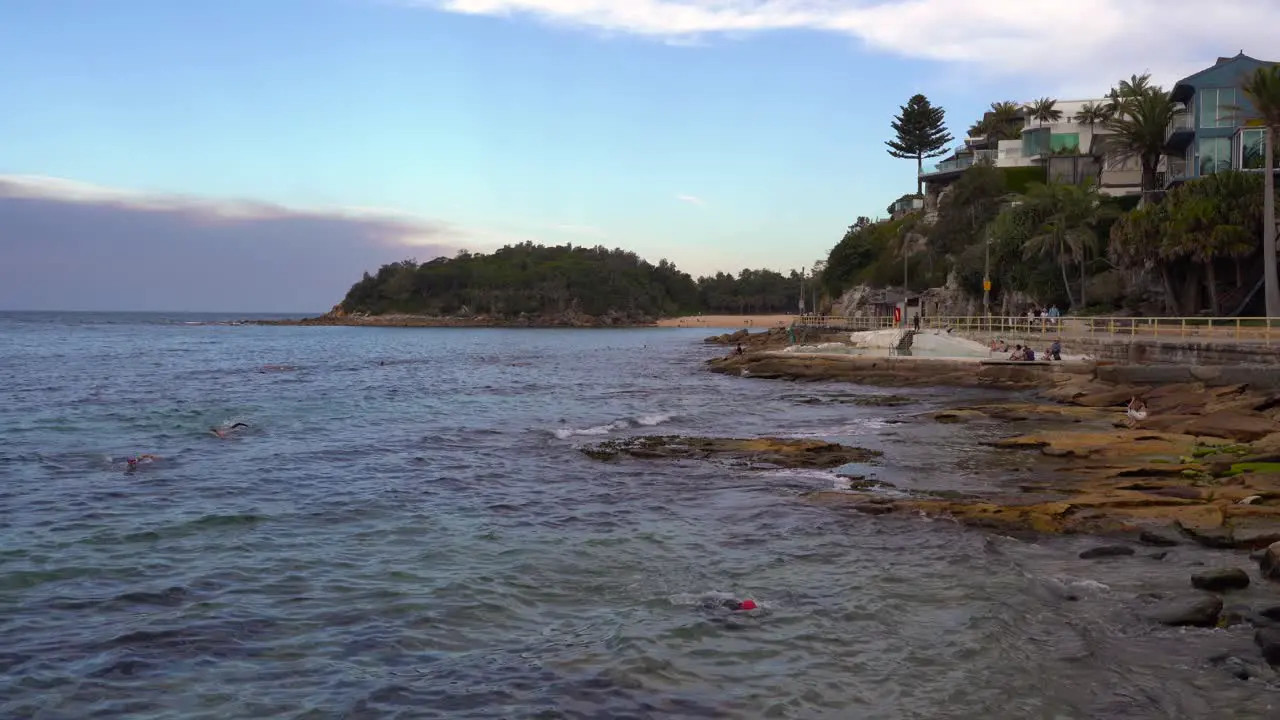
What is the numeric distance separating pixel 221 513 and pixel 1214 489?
52.6ft

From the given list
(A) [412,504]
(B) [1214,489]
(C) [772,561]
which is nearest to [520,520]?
(A) [412,504]

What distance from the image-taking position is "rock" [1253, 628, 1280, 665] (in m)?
8.26

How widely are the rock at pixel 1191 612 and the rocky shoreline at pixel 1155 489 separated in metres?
0.01

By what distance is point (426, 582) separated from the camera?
11.4 meters

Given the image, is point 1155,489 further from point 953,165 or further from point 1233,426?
point 953,165

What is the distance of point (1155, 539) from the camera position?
496 inches

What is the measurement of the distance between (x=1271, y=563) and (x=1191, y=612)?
2.12 m

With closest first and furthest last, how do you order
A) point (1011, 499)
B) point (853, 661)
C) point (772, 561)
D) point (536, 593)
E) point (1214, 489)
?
point (853, 661), point (536, 593), point (772, 561), point (1214, 489), point (1011, 499)

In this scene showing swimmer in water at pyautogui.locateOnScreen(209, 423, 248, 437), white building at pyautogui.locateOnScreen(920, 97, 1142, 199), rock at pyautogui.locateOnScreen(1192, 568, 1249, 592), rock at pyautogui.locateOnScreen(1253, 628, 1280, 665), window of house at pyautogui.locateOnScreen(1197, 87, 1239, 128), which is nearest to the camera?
rock at pyautogui.locateOnScreen(1253, 628, 1280, 665)

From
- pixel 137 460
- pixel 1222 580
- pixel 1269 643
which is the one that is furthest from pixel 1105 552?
pixel 137 460

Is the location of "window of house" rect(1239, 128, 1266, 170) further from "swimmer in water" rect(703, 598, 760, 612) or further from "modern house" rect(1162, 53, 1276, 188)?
"swimmer in water" rect(703, 598, 760, 612)

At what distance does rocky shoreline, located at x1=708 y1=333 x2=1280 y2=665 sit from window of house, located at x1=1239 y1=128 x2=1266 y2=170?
2842 cm

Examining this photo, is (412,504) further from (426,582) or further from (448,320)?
(448,320)

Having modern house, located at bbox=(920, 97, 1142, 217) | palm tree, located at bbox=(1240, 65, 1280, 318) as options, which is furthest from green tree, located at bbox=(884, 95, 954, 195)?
palm tree, located at bbox=(1240, 65, 1280, 318)
